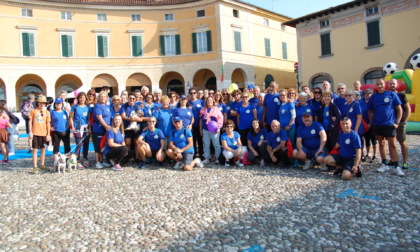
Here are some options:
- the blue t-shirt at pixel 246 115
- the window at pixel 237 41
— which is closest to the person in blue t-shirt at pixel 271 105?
the blue t-shirt at pixel 246 115

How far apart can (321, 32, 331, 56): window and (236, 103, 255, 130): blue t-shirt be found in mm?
15678

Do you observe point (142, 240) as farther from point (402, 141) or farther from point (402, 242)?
point (402, 141)

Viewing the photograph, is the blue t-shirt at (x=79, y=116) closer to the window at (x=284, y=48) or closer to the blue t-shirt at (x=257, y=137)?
the blue t-shirt at (x=257, y=137)

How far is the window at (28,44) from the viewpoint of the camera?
24062mm

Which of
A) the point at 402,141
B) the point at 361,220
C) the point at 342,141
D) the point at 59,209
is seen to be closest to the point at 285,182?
the point at 342,141

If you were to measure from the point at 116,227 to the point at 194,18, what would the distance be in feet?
80.7

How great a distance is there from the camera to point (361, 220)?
3.84 metres

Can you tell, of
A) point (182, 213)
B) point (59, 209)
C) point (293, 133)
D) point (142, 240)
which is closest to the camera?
point (142, 240)

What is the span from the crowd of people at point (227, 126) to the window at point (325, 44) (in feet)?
46.7

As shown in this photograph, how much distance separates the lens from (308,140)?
679cm

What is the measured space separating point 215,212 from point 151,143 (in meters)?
3.80

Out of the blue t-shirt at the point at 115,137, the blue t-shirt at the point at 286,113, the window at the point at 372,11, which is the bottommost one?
the blue t-shirt at the point at 115,137

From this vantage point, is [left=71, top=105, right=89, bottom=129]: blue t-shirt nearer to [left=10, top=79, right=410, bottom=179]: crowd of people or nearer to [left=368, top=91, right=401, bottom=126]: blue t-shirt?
[left=10, top=79, right=410, bottom=179]: crowd of people

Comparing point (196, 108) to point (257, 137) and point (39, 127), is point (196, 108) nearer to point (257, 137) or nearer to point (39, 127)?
point (257, 137)
